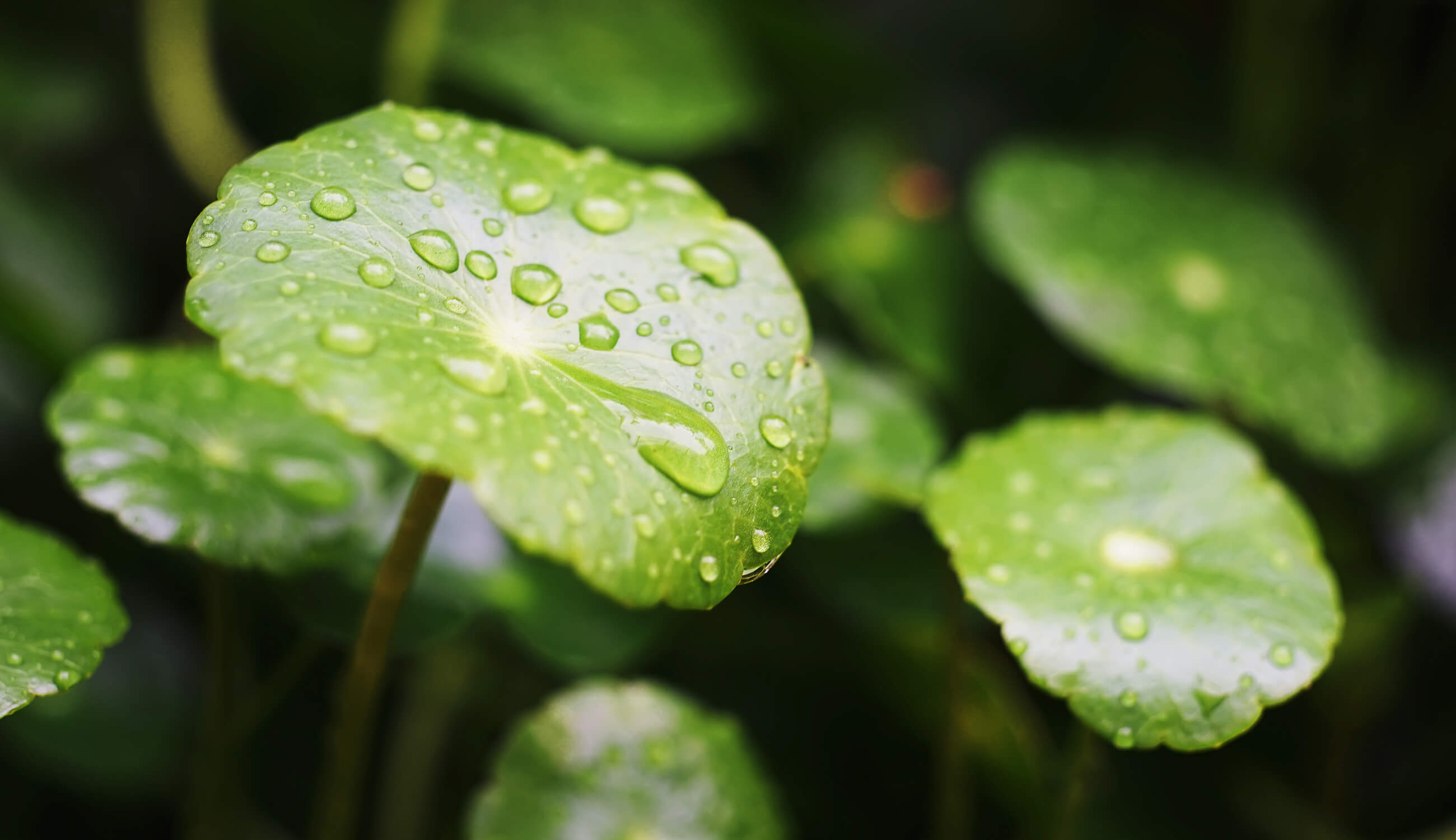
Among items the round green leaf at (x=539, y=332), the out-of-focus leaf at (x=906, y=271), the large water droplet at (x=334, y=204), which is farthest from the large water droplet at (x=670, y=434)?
the out-of-focus leaf at (x=906, y=271)

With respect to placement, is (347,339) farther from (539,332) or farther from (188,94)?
(188,94)

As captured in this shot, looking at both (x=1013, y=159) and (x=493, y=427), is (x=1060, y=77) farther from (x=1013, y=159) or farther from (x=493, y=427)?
(x=493, y=427)

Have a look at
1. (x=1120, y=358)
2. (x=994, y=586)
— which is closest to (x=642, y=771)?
(x=994, y=586)

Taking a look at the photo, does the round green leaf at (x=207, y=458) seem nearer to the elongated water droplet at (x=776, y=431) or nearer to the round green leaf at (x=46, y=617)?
the round green leaf at (x=46, y=617)

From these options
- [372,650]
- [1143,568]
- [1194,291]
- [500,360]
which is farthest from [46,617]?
[1194,291]

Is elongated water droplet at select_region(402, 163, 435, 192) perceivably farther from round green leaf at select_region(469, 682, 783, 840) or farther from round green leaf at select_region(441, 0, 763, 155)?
round green leaf at select_region(441, 0, 763, 155)

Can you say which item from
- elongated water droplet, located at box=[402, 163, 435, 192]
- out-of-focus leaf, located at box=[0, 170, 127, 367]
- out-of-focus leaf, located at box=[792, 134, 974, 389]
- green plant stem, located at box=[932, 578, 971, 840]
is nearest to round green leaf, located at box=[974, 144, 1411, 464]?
out-of-focus leaf, located at box=[792, 134, 974, 389]

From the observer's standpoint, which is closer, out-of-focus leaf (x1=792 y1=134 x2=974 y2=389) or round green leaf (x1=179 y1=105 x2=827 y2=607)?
round green leaf (x1=179 y1=105 x2=827 y2=607)
